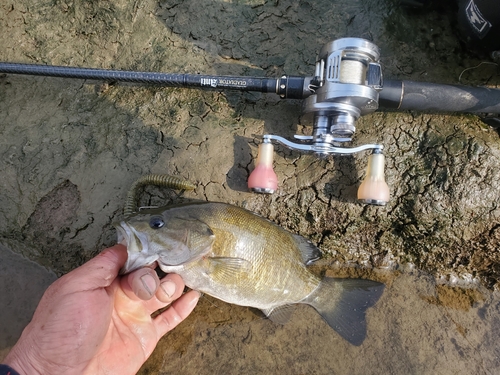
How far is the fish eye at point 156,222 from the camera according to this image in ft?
8.89

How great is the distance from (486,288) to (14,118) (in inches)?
190

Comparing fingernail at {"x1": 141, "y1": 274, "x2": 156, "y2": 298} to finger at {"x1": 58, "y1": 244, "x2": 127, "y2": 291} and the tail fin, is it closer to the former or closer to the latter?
finger at {"x1": 58, "y1": 244, "x2": 127, "y2": 291}

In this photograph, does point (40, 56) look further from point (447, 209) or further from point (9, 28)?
point (447, 209)


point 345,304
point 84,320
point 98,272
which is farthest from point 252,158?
point 84,320

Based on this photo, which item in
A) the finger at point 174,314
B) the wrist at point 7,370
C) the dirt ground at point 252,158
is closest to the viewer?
the wrist at point 7,370

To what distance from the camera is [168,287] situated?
8.73ft

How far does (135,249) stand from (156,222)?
239 millimetres

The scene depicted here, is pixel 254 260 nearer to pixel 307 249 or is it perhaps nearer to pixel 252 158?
pixel 307 249

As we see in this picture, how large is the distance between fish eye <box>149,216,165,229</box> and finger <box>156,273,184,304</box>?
38cm

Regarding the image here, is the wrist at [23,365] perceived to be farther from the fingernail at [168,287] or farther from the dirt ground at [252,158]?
the dirt ground at [252,158]

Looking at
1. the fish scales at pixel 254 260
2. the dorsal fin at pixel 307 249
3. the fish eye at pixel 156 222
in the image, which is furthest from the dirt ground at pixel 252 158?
the fish eye at pixel 156 222

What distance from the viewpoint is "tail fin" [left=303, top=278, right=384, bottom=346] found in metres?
3.13

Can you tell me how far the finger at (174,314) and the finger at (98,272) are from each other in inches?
31.9

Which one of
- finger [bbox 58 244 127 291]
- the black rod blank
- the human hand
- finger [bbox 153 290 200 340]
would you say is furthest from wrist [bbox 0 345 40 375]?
the black rod blank
